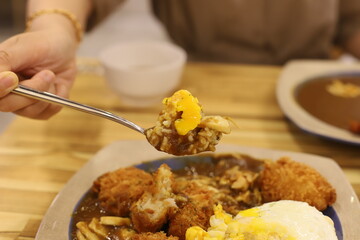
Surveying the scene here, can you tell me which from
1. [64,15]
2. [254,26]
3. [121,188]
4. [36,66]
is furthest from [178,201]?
[254,26]

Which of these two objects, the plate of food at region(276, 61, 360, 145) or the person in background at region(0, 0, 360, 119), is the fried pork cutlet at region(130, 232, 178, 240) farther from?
the person in background at region(0, 0, 360, 119)

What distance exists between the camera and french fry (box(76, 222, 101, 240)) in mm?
1174

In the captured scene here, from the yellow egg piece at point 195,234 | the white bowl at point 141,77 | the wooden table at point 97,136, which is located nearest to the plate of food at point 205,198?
the yellow egg piece at point 195,234

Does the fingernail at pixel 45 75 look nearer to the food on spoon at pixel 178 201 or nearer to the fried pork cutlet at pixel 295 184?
the food on spoon at pixel 178 201

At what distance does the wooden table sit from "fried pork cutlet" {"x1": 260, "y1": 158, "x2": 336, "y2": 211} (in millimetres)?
220

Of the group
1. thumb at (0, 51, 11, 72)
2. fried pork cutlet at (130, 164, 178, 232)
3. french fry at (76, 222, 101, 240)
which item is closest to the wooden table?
french fry at (76, 222, 101, 240)

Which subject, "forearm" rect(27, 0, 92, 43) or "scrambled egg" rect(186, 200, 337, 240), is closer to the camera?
"scrambled egg" rect(186, 200, 337, 240)

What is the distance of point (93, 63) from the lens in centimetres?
246

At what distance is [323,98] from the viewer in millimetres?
1983

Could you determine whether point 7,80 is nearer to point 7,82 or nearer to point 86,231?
point 7,82

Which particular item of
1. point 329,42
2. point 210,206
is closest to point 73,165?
point 210,206

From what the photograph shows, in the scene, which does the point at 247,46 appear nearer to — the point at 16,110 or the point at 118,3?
the point at 118,3

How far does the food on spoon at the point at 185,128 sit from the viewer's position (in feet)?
3.81

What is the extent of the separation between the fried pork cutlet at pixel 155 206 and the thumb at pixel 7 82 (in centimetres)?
45
